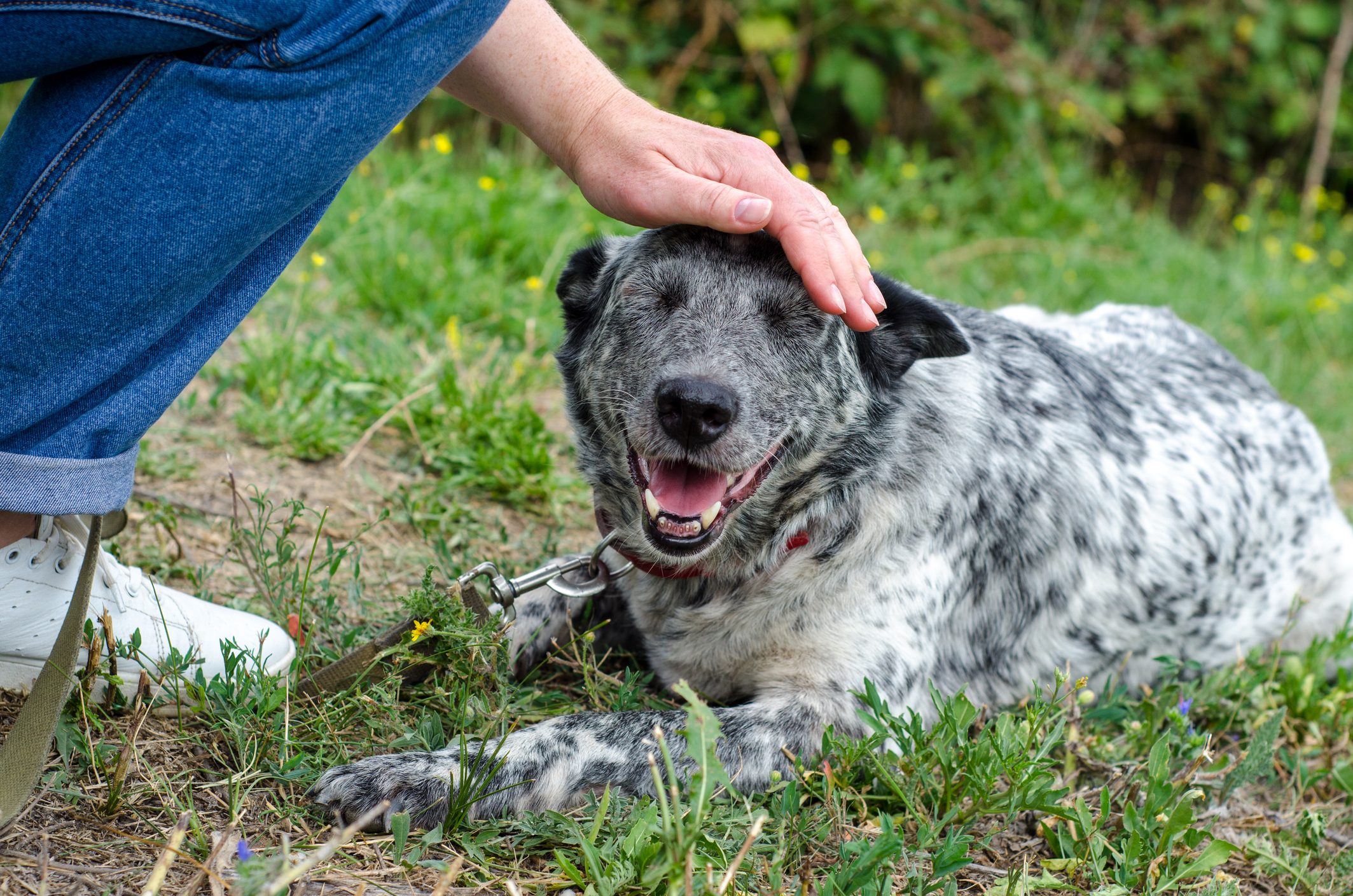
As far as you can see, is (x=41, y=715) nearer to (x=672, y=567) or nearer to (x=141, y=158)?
(x=141, y=158)

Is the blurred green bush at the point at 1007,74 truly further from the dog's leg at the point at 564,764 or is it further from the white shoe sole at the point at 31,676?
the white shoe sole at the point at 31,676

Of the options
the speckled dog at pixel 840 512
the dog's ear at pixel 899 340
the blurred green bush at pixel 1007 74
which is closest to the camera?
the speckled dog at pixel 840 512

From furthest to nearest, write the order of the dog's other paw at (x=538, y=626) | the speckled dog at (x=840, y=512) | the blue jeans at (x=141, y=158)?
the dog's other paw at (x=538, y=626) → the speckled dog at (x=840, y=512) → the blue jeans at (x=141, y=158)

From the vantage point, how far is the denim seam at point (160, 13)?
5.75 ft

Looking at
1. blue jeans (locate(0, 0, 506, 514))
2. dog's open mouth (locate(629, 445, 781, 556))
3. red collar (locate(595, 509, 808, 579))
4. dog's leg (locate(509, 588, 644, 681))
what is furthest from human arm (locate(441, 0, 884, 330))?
dog's leg (locate(509, 588, 644, 681))

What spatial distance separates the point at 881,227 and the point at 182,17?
569cm

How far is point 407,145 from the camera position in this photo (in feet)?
25.6

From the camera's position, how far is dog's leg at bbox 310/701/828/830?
2.17 meters

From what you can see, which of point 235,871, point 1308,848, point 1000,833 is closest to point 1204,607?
point 1308,848

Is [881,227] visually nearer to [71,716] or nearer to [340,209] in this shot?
[340,209]

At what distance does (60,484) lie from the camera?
2029 millimetres

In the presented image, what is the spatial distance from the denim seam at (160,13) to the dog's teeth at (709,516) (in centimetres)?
127

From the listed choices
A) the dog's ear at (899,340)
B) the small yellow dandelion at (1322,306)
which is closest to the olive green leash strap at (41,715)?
the dog's ear at (899,340)

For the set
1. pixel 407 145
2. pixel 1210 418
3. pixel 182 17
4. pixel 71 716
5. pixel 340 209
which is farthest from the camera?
pixel 407 145
